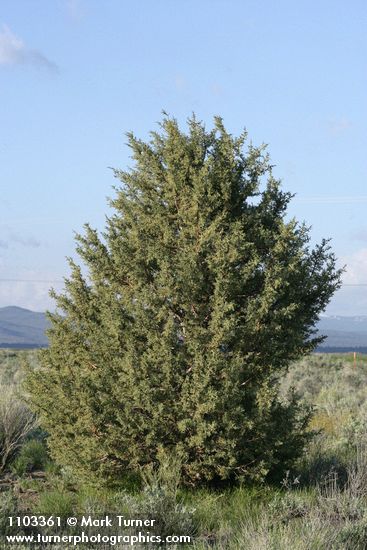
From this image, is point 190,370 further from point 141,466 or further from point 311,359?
point 311,359

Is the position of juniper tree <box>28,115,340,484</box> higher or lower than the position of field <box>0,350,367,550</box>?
higher

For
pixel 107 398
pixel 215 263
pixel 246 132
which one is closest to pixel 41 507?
pixel 107 398

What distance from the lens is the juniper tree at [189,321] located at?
9266 mm

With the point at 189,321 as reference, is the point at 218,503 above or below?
below

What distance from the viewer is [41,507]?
934 centimetres

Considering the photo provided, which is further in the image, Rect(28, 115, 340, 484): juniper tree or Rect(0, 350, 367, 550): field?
Rect(28, 115, 340, 484): juniper tree

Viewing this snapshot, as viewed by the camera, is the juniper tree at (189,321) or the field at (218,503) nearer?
the field at (218,503)

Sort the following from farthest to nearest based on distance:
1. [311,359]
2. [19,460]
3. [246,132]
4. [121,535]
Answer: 1. [311,359]
2. [19,460]
3. [246,132]
4. [121,535]

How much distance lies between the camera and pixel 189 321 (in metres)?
9.43

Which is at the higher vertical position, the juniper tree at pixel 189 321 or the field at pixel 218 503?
the juniper tree at pixel 189 321

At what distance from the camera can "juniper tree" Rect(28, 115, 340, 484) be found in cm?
927

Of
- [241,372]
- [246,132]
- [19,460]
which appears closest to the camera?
[241,372]

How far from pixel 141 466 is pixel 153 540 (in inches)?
69.7

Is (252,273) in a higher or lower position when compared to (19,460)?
higher
